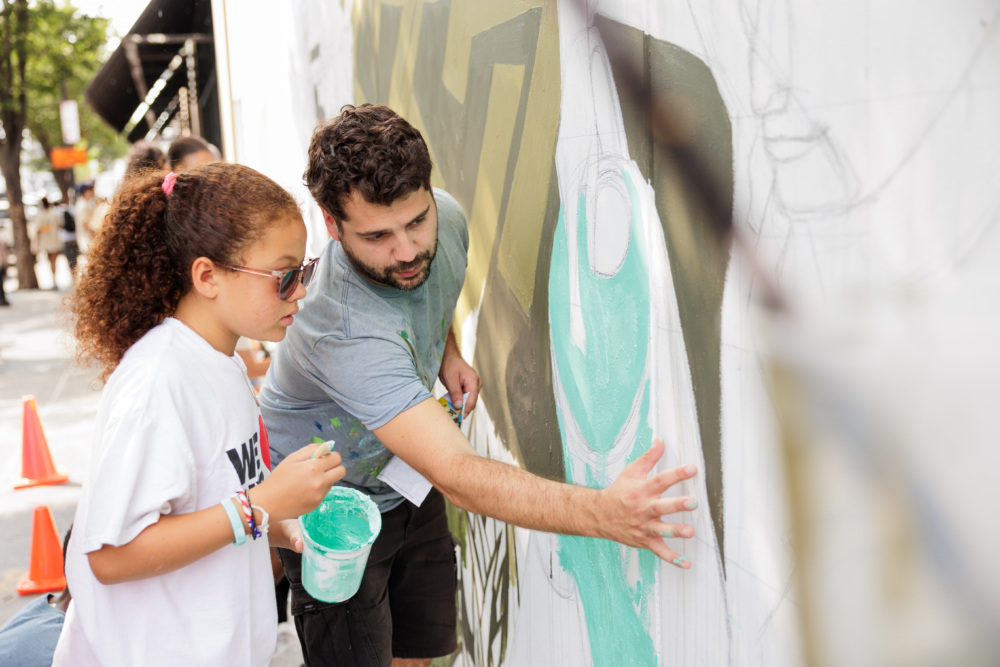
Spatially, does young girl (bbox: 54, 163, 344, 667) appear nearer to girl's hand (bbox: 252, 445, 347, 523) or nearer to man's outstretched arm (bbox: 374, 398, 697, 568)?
girl's hand (bbox: 252, 445, 347, 523)

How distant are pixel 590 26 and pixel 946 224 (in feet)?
3.48

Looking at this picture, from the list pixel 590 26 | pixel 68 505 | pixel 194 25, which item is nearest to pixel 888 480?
pixel 590 26

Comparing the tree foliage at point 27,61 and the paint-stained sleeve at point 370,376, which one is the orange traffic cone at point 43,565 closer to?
the paint-stained sleeve at point 370,376

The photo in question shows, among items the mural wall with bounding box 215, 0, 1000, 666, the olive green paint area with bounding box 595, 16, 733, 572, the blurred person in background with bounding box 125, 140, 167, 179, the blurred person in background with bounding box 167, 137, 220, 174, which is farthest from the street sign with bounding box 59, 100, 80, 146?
the olive green paint area with bounding box 595, 16, 733, 572

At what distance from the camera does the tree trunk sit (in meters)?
16.7

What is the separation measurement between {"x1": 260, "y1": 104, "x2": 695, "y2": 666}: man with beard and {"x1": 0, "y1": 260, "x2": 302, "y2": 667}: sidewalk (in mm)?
566

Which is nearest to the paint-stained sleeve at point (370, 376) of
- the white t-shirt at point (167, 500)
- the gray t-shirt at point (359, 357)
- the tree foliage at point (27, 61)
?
the gray t-shirt at point (359, 357)

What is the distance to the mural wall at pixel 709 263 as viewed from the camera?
102 centimetres

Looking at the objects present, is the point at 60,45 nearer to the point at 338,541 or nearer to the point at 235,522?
the point at 338,541

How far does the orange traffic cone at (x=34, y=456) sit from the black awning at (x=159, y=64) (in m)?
7.72

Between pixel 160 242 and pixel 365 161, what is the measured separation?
48 centimetres

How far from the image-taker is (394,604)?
288 cm

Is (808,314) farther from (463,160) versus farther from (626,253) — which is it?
(463,160)

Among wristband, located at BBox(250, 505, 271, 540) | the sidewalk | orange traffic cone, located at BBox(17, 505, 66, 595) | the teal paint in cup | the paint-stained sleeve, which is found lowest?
the sidewalk
